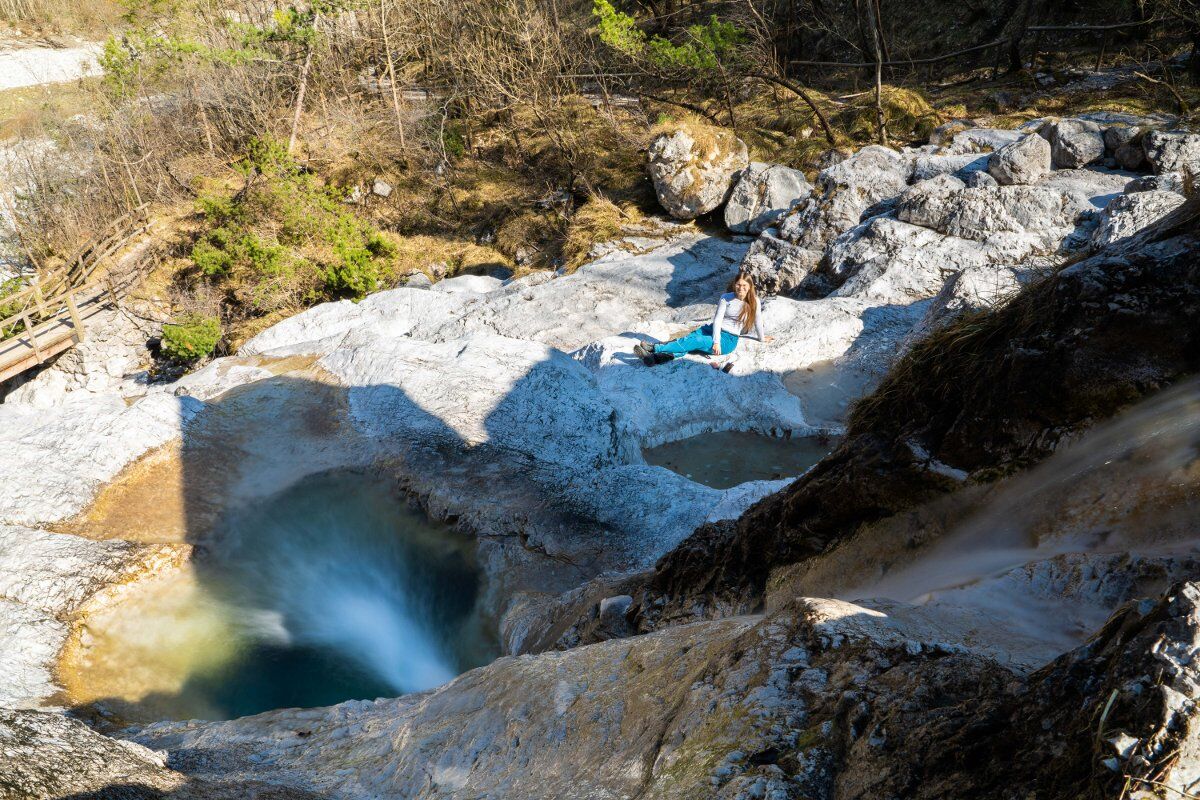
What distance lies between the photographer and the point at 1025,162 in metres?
11.0

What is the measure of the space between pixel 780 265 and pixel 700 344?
3917 mm

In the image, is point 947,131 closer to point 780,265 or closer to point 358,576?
point 780,265

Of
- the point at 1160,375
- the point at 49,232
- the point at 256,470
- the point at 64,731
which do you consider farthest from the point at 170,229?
the point at 1160,375

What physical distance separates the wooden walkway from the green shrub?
177 centimetres

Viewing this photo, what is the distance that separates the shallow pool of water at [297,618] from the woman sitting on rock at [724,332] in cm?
376

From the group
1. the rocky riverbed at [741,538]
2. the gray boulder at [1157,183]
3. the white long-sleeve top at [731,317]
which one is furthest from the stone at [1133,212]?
the white long-sleeve top at [731,317]

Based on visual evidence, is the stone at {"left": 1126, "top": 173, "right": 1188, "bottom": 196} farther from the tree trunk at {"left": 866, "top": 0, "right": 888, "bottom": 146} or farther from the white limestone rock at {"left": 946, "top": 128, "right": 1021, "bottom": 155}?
the tree trunk at {"left": 866, "top": 0, "right": 888, "bottom": 146}

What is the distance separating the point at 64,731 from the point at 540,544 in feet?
13.1

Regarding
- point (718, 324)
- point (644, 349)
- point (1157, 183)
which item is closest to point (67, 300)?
point (644, 349)

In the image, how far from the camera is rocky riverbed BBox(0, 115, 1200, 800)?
6.15ft

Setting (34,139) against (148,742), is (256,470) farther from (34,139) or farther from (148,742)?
(34,139)

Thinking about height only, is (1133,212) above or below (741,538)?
above

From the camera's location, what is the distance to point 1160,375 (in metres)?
2.81

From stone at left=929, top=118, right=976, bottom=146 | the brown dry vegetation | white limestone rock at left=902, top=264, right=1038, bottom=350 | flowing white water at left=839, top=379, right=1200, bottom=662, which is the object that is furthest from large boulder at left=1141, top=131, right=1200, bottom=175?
flowing white water at left=839, top=379, right=1200, bottom=662
